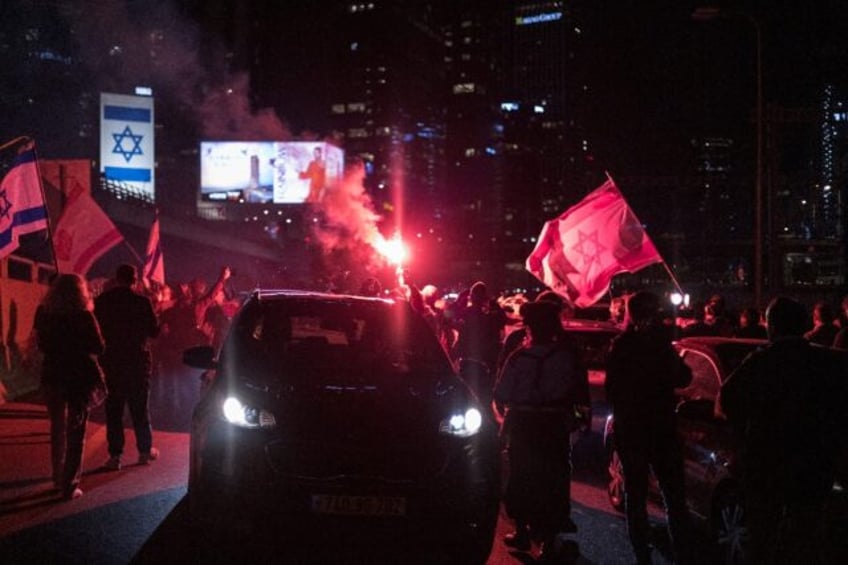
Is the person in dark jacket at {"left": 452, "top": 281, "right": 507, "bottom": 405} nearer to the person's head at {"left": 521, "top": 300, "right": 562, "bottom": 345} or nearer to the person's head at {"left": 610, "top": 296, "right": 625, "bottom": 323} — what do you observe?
the person's head at {"left": 610, "top": 296, "right": 625, "bottom": 323}

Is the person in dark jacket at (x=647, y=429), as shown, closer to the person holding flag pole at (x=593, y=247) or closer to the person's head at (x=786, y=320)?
the person's head at (x=786, y=320)

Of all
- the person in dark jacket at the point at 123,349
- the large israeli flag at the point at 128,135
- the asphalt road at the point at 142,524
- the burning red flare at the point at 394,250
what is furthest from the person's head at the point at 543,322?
the large israeli flag at the point at 128,135

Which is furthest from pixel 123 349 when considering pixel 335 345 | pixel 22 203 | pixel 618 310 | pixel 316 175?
pixel 316 175

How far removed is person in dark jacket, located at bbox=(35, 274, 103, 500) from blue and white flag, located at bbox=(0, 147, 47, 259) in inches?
130

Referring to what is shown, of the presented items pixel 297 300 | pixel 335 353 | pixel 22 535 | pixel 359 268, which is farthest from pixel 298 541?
pixel 359 268

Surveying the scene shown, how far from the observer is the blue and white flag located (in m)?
10.6

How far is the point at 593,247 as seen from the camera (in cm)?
1238

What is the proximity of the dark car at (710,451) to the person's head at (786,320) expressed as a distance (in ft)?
4.07

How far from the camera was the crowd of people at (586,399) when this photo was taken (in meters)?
4.25

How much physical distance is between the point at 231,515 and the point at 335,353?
1560 mm

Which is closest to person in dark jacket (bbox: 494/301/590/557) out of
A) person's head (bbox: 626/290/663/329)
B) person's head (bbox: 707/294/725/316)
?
person's head (bbox: 626/290/663/329)

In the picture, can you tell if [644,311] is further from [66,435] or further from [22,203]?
[22,203]

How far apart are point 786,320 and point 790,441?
564mm

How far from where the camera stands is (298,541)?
5.19m
